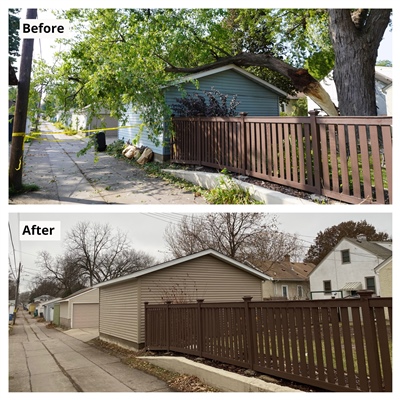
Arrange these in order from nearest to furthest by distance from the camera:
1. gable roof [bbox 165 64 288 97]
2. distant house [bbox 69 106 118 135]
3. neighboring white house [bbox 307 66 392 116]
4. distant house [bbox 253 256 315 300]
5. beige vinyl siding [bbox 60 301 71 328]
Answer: distant house [bbox 69 106 118 135]
gable roof [bbox 165 64 288 97]
neighboring white house [bbox 307 66 392 116]
beige vinyl siding [bbox 60 301 71 328]
distant house [bbox 253 256 315 300]

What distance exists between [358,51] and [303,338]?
634cm

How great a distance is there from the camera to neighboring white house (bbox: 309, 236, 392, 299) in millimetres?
15898

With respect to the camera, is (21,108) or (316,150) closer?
(316,150)

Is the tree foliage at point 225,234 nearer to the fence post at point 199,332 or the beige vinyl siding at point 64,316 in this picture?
the fence post at point 199,332

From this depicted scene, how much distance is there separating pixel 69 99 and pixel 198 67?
4.05m

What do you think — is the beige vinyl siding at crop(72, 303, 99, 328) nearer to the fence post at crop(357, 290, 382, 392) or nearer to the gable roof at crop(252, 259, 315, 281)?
the gable roof at crop(252, 259, 315, 281)

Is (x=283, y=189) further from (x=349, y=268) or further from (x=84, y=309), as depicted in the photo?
(x=84, y=309)

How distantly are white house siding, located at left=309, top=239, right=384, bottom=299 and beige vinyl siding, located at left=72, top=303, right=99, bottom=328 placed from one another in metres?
12.0

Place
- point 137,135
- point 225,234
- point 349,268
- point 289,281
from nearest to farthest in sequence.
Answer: point 137,135, point 225,234, point 349,268, point 289,281

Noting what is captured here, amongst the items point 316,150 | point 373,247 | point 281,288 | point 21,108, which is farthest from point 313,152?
point 281,288

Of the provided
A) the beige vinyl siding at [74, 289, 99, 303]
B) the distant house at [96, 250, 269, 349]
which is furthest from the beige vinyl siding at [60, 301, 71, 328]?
the distant house at [96, 250, 269, 349]

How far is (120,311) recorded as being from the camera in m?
10.0

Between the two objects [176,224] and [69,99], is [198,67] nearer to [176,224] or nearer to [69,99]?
[69,99]
